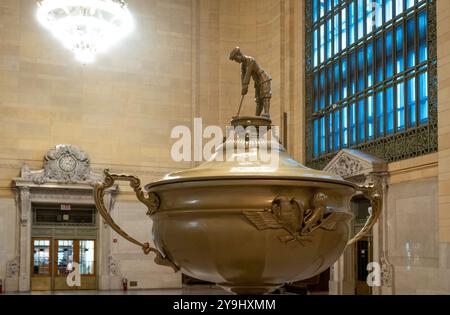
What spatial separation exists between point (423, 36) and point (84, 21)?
8620 millimetres

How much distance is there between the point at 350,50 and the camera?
1794cm

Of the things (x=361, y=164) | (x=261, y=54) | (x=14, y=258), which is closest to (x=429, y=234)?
(x=361, y=164)

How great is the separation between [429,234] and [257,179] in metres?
13.2

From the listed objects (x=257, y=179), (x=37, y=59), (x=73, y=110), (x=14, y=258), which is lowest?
(x=14, y=258)

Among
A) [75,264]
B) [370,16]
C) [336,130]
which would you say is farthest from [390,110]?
[75,264]

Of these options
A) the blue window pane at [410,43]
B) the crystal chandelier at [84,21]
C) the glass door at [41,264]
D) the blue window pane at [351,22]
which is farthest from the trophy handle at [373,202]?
the glass door at [41,264]

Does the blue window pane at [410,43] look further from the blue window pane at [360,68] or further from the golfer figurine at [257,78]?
the golfer figurine at [257,78]

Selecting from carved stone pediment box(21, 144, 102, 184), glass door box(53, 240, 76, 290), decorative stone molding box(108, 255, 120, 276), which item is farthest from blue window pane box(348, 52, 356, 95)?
glass door box(53, 240, 76, 290)

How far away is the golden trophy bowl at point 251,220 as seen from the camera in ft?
6.79

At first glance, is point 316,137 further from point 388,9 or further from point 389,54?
point 388,9

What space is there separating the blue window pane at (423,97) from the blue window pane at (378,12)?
2.26 meters

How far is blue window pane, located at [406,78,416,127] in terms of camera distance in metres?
15.1

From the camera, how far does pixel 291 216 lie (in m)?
2.07
